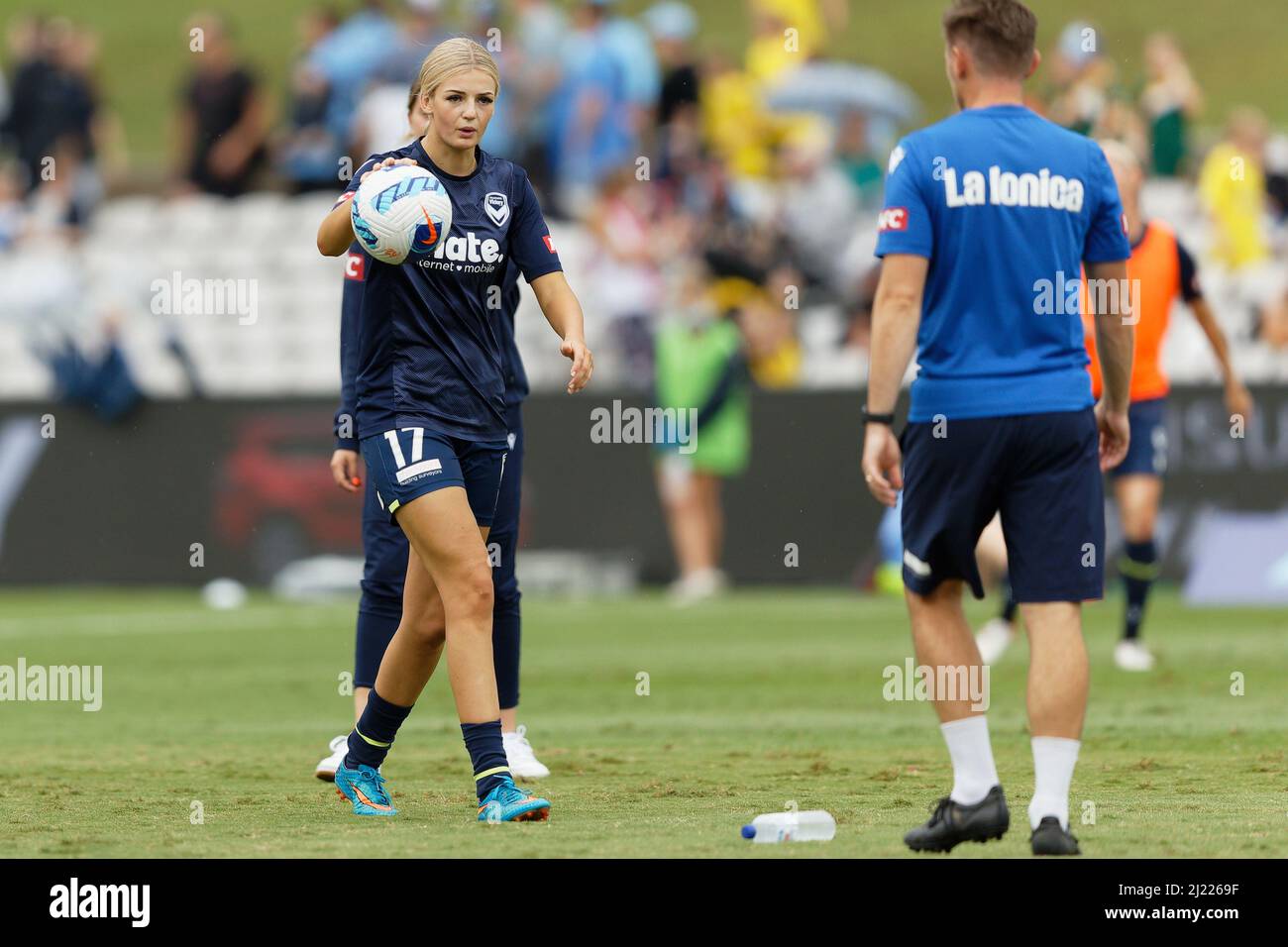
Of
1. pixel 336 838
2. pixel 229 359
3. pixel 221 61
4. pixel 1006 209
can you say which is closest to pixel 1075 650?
pixel 1006 209

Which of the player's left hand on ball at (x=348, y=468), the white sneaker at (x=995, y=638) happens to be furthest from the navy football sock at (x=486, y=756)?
the white sneaker at (x=995, y=638)

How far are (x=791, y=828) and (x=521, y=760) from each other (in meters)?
2.30

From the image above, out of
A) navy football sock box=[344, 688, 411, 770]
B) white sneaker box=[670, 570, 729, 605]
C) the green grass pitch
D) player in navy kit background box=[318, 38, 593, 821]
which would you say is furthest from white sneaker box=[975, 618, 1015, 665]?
white sneaker box=[670, 570, 729, 605]

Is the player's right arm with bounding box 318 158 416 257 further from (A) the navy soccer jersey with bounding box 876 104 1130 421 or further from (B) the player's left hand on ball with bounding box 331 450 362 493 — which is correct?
(A) the navy soccer jersey with bounding box 876 104 1130 421

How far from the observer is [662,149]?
75.2 ft

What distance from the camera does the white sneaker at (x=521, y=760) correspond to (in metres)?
8.72

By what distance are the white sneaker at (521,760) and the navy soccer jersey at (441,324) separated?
173 cm

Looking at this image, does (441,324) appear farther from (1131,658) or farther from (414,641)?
(1131,658)

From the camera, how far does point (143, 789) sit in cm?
840

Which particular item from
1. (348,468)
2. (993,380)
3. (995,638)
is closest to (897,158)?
(993,380)

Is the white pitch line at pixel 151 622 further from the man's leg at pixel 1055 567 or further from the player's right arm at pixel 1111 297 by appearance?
the man's leg at pixel 1055 567

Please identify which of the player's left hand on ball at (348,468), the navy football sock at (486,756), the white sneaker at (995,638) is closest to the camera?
the navy football sock at (486,756)
